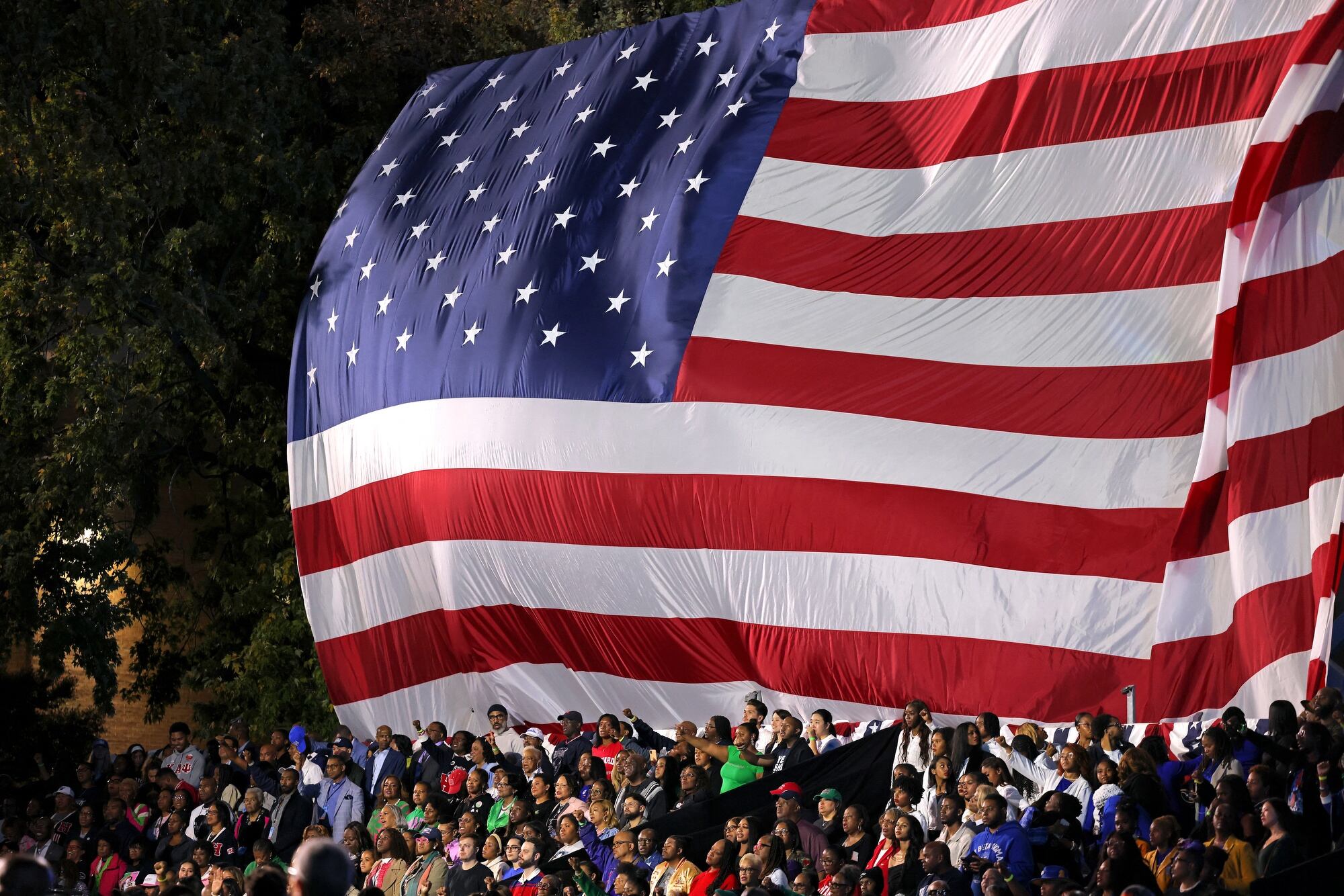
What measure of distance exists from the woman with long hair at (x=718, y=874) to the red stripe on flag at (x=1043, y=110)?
7110 mm

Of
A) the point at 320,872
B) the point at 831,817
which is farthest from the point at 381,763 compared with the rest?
the point at 320,872

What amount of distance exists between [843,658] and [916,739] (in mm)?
2370

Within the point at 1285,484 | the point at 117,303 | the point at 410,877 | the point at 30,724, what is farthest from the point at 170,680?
the point at 1285,484

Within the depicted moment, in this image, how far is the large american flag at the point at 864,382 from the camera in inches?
536

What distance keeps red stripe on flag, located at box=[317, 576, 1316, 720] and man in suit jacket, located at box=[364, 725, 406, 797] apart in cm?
142

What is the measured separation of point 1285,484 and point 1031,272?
10.0ft

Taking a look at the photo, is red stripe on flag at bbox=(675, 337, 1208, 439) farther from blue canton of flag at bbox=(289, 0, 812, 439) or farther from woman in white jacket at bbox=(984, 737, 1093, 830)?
woman in white jacket at bbox=(984, 737, 1093, 830)

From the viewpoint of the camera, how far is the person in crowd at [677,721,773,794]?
1315 cm

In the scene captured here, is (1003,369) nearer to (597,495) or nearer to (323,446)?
(597,495)

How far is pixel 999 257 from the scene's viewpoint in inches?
601

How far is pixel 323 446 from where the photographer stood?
19.1 meters

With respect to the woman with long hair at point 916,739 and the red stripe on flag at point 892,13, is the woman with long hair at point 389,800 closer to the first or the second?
the woman with long hair at point 916,739

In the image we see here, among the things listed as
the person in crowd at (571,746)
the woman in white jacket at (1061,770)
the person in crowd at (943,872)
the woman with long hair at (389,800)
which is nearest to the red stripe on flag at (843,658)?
the person in crowd at (571,746)

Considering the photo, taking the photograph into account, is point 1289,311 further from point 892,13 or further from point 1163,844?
point 1163,844
